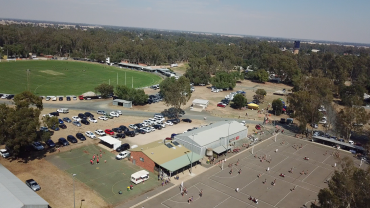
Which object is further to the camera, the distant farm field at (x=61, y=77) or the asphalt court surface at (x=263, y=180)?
the distant farm field at (x=61, y=77)

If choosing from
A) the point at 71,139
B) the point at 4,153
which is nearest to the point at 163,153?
the point at 71,139

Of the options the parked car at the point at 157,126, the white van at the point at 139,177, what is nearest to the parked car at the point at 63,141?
the white van at the point at 139,177

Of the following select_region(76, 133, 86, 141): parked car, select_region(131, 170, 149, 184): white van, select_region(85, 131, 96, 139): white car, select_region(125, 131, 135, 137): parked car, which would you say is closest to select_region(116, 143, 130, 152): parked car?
select_region(125, 131, 135, 137): parked car

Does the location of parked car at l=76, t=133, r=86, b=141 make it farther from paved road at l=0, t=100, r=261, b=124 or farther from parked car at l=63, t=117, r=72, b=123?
paved road at l=0, t=100, r=261, b=124

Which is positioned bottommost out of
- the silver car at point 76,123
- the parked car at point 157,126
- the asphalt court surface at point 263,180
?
Result: the asphalt court surface at point 263,180

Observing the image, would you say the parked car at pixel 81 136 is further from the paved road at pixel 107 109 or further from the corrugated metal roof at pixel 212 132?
the corrugated metal roof at pixel 212 132

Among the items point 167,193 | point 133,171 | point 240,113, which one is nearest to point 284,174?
point 167,193

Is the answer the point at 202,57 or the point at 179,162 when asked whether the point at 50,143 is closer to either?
the point at 179,162
